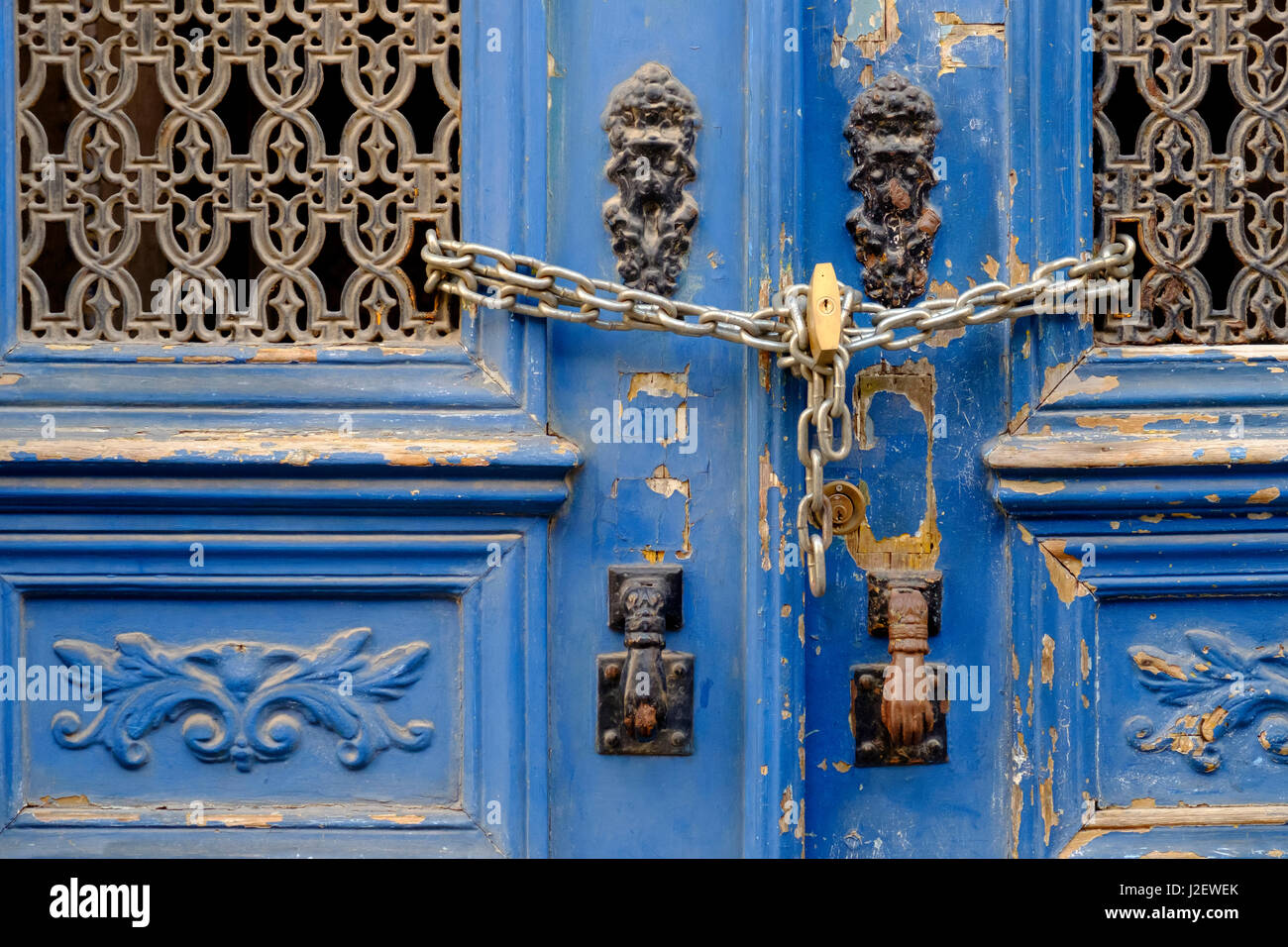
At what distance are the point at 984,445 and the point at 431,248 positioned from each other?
0.69 m

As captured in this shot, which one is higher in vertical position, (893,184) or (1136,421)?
(893,184)

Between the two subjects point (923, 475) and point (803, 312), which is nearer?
point (803, 312)

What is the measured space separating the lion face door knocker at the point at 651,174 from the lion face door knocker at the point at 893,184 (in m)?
0.20

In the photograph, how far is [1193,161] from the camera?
4.50 feet

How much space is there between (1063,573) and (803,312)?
452 millimetres

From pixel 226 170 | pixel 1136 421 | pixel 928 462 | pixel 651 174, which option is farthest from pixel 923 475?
pixel 226 170

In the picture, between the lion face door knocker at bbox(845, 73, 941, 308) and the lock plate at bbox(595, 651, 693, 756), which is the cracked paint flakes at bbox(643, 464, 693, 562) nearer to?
the lock plate at bbox(595, 651, 693, 756)

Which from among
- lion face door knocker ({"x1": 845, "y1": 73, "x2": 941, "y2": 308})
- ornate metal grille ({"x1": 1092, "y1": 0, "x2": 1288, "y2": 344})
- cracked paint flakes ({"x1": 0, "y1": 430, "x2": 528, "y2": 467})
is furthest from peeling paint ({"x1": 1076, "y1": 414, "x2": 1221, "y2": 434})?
cracked paint flakes ({"x1": 0, "y1": 430, "x2": 528, "y2": 467})

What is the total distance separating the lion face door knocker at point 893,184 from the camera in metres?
1.33

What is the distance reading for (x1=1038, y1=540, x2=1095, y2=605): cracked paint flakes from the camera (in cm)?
135

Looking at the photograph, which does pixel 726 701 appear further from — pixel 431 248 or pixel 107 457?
pixel 107 457

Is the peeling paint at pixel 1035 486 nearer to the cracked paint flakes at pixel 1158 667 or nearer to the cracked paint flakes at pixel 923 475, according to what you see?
the cracked paint flakes at pixel 923 475

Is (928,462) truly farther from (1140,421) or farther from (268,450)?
(268,450)

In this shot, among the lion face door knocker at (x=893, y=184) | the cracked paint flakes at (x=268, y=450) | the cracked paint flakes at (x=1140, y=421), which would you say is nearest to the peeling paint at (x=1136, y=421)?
the cracked paint flakes at (x=1140, y=421)
